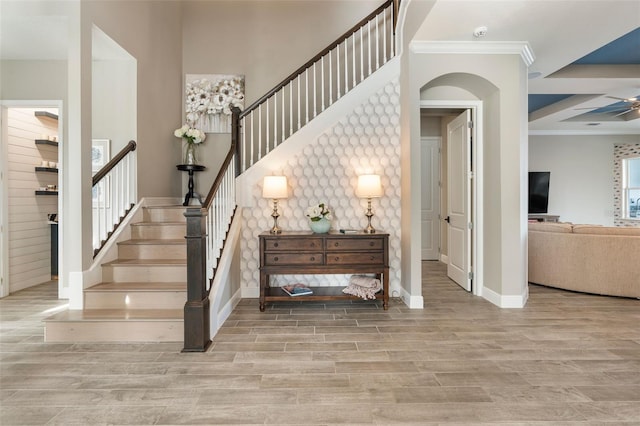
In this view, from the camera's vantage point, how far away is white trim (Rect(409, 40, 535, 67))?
3729mm

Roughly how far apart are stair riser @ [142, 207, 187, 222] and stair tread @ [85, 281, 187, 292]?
1.07 meters

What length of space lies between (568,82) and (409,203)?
3.33 m

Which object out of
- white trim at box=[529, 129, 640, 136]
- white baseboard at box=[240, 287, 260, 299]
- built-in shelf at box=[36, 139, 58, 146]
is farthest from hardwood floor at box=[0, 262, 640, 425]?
white trim at box=[529, 129, 640, 136]

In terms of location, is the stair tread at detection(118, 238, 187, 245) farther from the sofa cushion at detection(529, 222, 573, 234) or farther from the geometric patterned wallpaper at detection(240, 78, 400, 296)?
the sofa cushion at detection(529, 222, 573, 234)

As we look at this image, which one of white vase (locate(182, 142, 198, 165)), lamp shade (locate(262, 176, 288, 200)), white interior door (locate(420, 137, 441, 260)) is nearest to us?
lamp shade (locate(262, 176, 288, 200))

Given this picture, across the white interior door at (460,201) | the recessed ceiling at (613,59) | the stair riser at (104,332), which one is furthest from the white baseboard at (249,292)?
the recessed ceiling at (613,59)

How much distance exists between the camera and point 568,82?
485 cm

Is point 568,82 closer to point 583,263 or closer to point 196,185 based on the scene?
point 583,263

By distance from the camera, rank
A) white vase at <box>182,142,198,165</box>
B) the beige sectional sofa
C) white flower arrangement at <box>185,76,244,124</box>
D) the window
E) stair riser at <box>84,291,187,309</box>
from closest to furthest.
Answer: stair riser at <box>84,291,187,309</box>, the beige sectional sofa, white vase at <box>182,142,198,165</box>, white flower arrangement at <box>185,76,244,124</box>, the window

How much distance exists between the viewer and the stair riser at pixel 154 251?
3.72 meters

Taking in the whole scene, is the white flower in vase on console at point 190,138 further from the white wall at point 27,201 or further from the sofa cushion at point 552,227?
the sofa cushion at point 552,227

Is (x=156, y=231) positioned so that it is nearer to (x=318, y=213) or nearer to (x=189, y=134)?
(x=189, y=134)

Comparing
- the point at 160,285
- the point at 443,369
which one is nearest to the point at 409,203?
the point at 443,369

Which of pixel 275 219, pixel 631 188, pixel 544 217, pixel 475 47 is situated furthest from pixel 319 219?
pixel 631 188
